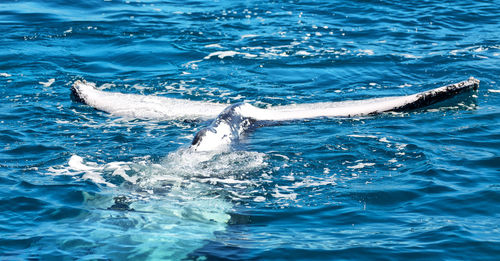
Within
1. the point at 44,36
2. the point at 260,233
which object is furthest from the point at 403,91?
the point at 44,36

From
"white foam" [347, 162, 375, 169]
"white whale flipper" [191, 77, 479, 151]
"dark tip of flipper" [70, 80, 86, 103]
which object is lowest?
"white foam" [347, 162, 375, 169]

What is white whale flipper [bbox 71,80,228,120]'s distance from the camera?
42.4 feet

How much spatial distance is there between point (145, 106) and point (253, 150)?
10.5ft

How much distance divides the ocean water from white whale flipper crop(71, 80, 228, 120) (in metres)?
0.22

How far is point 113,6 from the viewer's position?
24438 millimetres

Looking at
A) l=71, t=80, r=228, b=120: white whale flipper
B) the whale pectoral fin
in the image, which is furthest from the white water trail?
the whale pectoral fin

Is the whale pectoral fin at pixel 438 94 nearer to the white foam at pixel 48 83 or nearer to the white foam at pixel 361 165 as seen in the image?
the white foam at pixel 361 165

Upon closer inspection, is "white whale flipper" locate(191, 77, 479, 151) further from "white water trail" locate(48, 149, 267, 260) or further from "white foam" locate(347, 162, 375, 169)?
"white foam" locate(347, 162, 375, 169)

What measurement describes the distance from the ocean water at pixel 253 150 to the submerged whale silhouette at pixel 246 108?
201 mm

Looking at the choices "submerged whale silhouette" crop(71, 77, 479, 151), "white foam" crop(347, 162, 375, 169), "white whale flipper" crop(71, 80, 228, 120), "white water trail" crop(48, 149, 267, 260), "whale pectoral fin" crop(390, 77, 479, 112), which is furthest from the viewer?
"white whale flipper" crop(71, 80, 228, 120)

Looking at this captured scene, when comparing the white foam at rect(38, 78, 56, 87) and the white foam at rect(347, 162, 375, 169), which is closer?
the white foam at rect(347, 162, 375, 169)

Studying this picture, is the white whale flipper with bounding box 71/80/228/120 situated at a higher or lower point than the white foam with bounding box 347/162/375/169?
higher

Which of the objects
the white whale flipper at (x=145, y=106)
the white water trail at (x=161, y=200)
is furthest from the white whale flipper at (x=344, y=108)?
the white water trail at (x=161, y=200)

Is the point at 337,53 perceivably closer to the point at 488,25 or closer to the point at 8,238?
the point at 488,25
